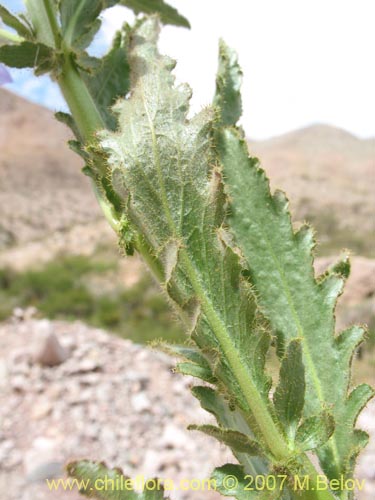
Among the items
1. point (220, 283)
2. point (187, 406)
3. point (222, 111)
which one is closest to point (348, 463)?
point (220, 283)

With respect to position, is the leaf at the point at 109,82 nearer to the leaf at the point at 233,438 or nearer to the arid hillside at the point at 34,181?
the leaf at the point at 233,438

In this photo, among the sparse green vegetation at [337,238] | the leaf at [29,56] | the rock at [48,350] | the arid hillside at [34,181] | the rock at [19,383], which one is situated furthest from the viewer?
the arid hillside at [34,181]

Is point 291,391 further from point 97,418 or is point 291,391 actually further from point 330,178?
point 330,178

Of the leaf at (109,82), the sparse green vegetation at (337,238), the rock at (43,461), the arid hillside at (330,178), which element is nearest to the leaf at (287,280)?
the leaf at (109,82)

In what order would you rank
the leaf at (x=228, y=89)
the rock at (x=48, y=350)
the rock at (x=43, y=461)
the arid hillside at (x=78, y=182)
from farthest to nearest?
the arid hillside at (x=78, y=182) < the rock at (x=48, y=350) < the rock at (x=43, y=461) < the leaf at (x=228, y=89)

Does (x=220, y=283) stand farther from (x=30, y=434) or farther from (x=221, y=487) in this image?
(x=30, y=434)

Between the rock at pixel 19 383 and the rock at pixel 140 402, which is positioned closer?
the rock at pixel 140 402

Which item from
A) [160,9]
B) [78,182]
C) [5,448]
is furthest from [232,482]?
[78,182]
